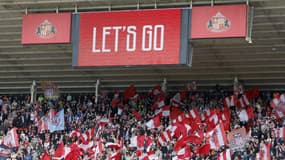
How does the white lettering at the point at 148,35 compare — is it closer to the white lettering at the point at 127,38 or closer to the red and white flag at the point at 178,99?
the white lettering at the point at 127,38

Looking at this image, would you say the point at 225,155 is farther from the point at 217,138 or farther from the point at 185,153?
the point at 185,153

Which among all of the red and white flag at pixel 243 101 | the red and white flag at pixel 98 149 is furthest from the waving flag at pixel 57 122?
the red and white flag at pixel 243 101

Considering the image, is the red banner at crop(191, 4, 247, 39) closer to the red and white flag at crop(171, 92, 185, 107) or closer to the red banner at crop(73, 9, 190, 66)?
the red banner at crop(73, 9, 190, 66)

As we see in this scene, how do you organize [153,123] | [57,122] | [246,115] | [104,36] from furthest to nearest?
[57,122], [153,123], [246,115], [104,36]

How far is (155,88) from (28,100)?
21.3 feet

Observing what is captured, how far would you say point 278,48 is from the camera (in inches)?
1215

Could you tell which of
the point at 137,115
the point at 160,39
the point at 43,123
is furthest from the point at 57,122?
the point at 160,39

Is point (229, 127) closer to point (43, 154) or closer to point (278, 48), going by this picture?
point (278, 48)

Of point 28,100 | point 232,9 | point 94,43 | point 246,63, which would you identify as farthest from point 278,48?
point 28,100

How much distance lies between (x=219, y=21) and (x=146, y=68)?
6.62 metres

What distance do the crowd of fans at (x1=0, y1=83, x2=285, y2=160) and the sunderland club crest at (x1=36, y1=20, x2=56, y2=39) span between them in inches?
178

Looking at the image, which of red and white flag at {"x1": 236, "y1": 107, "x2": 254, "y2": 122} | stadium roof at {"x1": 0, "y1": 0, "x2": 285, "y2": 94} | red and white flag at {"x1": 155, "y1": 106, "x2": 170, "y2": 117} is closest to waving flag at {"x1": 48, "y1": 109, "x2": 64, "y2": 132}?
stadium roof at {"x1": 0, "y1": 0, "x2": 285, "y2": 94}

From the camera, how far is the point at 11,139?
33.1 metres

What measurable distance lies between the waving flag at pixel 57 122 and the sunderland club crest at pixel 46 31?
591 cm
